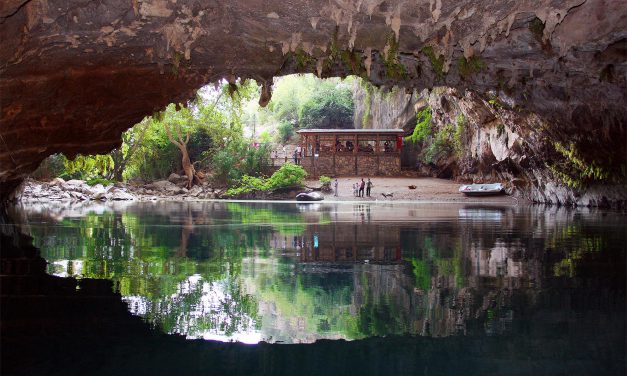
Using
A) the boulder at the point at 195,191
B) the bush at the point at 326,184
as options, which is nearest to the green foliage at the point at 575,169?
the bush at the point at 326,184

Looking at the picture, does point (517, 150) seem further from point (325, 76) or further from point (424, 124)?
point (325, 76)

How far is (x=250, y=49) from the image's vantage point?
7250 millimetres

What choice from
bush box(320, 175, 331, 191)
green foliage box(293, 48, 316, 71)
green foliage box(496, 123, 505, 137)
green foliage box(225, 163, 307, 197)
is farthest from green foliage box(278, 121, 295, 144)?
green foliage box(293, 48, 316, 71)

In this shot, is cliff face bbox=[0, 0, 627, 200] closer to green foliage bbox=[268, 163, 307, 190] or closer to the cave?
the cave

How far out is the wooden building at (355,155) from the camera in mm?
40312

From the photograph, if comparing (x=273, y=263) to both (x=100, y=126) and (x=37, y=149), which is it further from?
(x=37, y=149)

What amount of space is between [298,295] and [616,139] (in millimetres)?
12130

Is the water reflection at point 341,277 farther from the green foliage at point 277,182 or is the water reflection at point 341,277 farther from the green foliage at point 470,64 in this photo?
the green foliage at point 277,182

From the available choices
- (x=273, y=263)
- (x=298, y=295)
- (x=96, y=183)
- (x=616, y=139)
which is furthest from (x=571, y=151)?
(x=96, y=183)

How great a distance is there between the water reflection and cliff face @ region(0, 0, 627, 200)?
234cm

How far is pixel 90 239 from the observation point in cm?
929

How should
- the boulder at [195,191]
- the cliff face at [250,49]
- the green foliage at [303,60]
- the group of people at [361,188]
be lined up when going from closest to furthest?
the cliff face at [250,49] < the green foliage at [303,60] < the group of people at [361,188] < the boulder at [195,191]

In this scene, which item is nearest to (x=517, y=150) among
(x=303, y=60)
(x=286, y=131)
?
(x=303, y=60)

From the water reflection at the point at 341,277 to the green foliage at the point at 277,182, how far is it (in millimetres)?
22623
